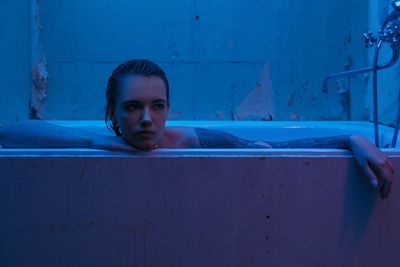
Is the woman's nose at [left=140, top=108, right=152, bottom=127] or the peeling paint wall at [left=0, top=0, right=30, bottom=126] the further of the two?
the peeling paint wall at [left=0, top=0, right=30, bottom=126]

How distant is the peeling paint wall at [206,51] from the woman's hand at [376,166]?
4.43ft

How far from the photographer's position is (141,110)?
853 millimetres

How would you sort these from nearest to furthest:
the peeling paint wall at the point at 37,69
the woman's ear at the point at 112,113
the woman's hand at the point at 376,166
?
the woman's hand at the point at 376,166
the woman's ear at the point at 112,113
the peeling paint wall at the point at 37,69

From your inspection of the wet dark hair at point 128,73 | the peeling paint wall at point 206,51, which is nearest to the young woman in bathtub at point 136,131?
the wet dark hair at point 128,73

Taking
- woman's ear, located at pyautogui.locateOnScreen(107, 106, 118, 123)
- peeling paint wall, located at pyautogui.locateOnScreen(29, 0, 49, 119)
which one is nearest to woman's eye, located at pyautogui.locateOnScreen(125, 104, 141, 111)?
woman's ear, located at pyautogui.locateOnScreen(107, 106, 118, 123)

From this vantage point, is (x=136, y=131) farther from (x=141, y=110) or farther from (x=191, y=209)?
(x=191, y=209)

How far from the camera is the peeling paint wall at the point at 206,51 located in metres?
2.12

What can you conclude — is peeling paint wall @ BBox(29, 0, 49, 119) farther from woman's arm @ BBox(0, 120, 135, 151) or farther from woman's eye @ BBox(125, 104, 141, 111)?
woman's eye @ BBox(125, 104, 141, 111)

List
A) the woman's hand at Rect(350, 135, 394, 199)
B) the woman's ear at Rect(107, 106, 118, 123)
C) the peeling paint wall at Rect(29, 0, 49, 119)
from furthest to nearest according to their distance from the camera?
the peeling paint wall at Rect(29, 0, 49, 119)
the woman's ear at Rect(107, 106, 118, 123)
the woman's hand at Rect(350, 135, 394, 199)

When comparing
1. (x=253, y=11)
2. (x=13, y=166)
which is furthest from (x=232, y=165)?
(x=253, y=11)

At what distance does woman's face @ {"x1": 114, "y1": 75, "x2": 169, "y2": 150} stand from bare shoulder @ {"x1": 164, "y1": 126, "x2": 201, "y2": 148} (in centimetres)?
15

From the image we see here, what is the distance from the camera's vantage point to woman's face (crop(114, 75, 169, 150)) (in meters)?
0.84

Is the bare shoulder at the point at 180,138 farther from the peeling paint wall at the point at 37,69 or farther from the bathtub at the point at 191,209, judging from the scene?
the peeling paint wall at the point at 37,69

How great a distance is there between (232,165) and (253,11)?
1.49 m
